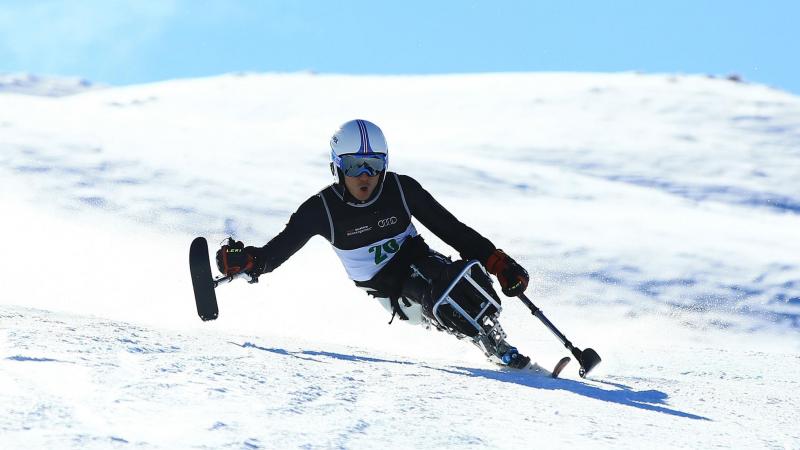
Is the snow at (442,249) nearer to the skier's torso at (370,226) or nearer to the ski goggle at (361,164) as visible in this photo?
the skier's torso at (370,226)

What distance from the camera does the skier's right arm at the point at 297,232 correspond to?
17.9 ft

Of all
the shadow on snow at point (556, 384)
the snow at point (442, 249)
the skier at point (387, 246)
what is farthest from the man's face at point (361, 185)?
the shadow on snow at point (556, 384)

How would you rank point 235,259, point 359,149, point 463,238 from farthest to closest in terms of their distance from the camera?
point 463,238 → point 359,149 → point 235,259

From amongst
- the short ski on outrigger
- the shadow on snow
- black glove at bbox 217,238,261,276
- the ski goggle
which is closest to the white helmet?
the ski goggle

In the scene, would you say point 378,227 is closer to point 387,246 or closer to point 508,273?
point 387,246

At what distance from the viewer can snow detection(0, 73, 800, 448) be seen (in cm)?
300

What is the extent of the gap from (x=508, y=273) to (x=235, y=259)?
58.9 inches

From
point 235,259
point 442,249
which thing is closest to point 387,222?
point 235,259

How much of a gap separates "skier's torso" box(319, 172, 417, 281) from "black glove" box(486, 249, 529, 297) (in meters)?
0.65

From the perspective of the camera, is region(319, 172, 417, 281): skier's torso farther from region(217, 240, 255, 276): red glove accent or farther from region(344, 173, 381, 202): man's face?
region(217, 240, 255, 276): red glove accent

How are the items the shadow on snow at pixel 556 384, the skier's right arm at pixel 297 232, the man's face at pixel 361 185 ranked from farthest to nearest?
the man's face at pixel 361 185
the skier's right arm at pixel 297 232
the shadow on snow at pixel 556 384

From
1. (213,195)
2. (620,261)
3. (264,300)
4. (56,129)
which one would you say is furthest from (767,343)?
(56,129)

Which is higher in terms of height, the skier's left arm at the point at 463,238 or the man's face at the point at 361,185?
the man's face at the point at 361,185

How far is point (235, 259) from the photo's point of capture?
→ 5.21 metres
